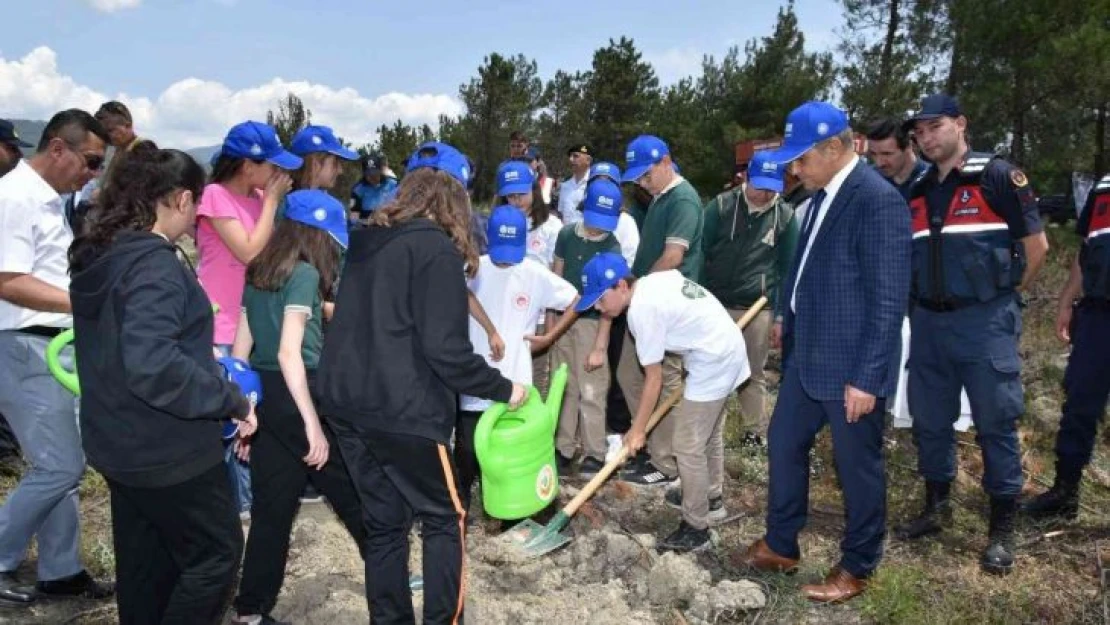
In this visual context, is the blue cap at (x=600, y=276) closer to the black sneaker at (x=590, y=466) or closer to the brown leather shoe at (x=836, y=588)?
the black sneaker at (x=590, y=466)

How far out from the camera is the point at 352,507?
9.55 ft

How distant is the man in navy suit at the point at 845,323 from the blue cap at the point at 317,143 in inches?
73.9

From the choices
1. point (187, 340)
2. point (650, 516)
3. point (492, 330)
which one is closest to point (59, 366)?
point (187, 340)

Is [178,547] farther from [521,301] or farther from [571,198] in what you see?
[571,198]

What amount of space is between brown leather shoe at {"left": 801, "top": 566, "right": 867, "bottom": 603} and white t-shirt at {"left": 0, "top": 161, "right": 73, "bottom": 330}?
3033mm

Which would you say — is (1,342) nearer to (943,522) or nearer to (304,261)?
(304,261)

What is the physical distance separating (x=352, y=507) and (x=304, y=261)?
92 cm

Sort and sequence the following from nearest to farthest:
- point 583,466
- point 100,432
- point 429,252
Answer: point 100,432, point 429,252, point 583,466

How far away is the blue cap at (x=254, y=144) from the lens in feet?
10.4

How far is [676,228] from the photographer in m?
4.45

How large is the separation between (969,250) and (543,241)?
2625mm

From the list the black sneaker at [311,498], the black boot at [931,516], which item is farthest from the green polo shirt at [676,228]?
the black sneaker at [311,498]

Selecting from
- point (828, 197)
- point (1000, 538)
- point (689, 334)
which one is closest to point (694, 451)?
point (689, 334)

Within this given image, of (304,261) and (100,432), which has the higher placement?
(304,261)
